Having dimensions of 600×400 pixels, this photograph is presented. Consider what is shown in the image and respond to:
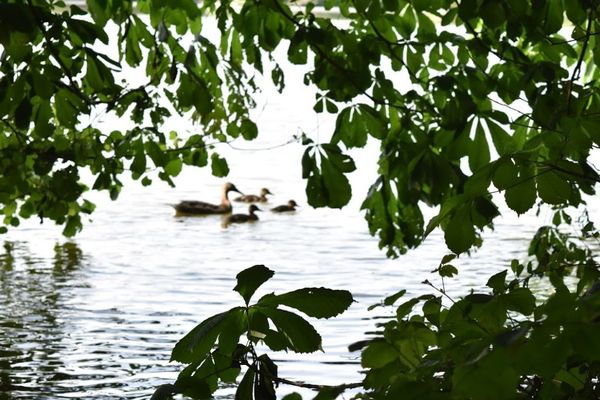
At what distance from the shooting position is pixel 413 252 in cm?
1150

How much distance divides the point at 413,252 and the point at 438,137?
7120 mm

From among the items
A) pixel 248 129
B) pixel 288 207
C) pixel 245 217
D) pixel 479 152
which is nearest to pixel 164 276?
pixel 245 217

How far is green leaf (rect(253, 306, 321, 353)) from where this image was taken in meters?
1.77

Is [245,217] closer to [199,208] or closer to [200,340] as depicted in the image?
[199,208]

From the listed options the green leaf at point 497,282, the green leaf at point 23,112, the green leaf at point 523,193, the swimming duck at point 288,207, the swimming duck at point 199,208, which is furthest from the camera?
the swimming duck at point 288,207

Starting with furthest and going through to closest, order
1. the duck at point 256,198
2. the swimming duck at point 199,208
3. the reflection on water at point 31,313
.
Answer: the duck at point 256,198 → the swimming duck at point 199,208 → the reflection on water at point 31,313

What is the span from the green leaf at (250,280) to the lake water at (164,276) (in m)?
2.65

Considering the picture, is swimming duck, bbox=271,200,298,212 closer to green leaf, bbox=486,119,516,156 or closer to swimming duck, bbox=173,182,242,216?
swimming duck, bbox=173,182,242,216

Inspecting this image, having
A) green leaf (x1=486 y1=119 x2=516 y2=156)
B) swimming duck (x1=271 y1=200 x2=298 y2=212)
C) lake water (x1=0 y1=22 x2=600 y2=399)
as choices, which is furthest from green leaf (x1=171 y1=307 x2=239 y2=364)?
swimming duck (x1=271 y1=200 x2=298 y2=212)

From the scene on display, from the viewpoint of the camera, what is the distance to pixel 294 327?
5.82ft

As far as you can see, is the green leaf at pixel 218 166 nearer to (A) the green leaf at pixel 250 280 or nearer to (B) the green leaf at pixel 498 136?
(B) the green leaf at pixel 498 136

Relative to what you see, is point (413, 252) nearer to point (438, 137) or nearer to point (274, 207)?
point (274, 207)

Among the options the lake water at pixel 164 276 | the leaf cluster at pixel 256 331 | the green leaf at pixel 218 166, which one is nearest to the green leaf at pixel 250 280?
the leaf cluster at pixel 256 331

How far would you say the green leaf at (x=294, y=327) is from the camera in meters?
1.77
